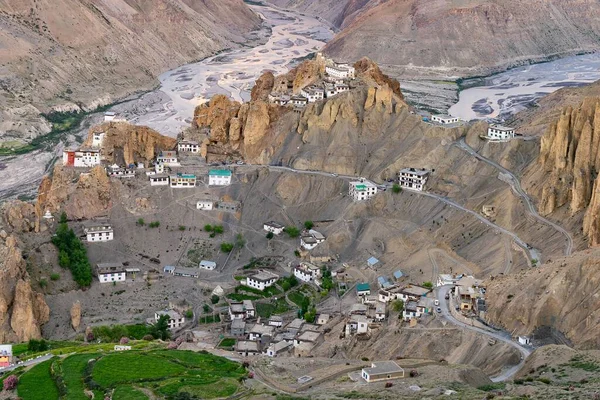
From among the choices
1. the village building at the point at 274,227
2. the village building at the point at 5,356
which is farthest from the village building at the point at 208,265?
the village building at the point at 5,356

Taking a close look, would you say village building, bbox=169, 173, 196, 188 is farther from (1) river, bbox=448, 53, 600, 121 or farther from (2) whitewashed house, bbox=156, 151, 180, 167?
(1) river, bbox=448, 53, 600, 121

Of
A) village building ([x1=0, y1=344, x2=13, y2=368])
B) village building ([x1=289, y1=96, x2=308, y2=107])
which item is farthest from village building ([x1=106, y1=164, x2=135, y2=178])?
village building ([x1=0, y1=344, x2=13, y2=368])

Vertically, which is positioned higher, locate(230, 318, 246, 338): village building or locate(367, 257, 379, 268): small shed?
locate(367, 257, 379, 268): small shed

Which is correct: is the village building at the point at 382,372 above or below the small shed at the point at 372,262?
below

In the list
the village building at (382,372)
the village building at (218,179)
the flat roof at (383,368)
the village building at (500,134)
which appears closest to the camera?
the village building at (382,372)

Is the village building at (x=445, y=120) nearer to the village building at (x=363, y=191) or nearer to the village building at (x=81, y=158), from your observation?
the village building at (x=363, y=191)

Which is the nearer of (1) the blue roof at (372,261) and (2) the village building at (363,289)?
(2) the village building at (363,289)
